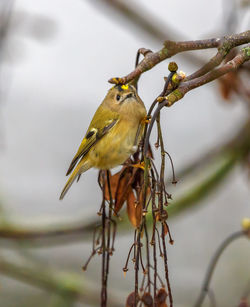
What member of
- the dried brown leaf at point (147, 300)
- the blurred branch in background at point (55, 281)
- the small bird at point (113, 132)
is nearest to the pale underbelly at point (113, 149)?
the small bird at point (113, 132)

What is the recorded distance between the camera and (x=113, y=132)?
55.1 inches

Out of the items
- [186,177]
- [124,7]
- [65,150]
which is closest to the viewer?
[124,7]

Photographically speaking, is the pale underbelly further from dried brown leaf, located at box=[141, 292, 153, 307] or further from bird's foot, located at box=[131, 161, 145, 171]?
dried brown leaf, located at box=[141, 292, 153, 307]

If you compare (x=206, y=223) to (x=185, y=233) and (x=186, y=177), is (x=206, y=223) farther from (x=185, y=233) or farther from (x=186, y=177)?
(x=186, y=177)

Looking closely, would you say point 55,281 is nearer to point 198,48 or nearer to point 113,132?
point 113,132

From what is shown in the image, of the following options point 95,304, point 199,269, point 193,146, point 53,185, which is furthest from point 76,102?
point 95,304

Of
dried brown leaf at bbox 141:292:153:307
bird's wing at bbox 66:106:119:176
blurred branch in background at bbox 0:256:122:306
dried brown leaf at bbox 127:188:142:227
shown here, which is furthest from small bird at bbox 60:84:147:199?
blurred branch in background at bbox 0:256:122:306

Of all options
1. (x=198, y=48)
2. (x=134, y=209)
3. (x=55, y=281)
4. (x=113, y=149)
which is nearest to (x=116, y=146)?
(x=113, y=149)

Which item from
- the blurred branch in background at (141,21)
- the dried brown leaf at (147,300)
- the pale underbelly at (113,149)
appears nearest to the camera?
the dried brown leaf at (147,300)

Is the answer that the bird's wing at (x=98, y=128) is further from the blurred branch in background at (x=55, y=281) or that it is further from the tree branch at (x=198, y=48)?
the blurred branch in background at (x=55, y=281)

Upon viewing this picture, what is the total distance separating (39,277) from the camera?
2357 millimetres

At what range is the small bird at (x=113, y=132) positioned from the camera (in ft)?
4.20

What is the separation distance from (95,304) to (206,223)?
1.91 meters

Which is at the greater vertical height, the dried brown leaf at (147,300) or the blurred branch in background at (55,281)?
the blurred branch in background at (55,281)
